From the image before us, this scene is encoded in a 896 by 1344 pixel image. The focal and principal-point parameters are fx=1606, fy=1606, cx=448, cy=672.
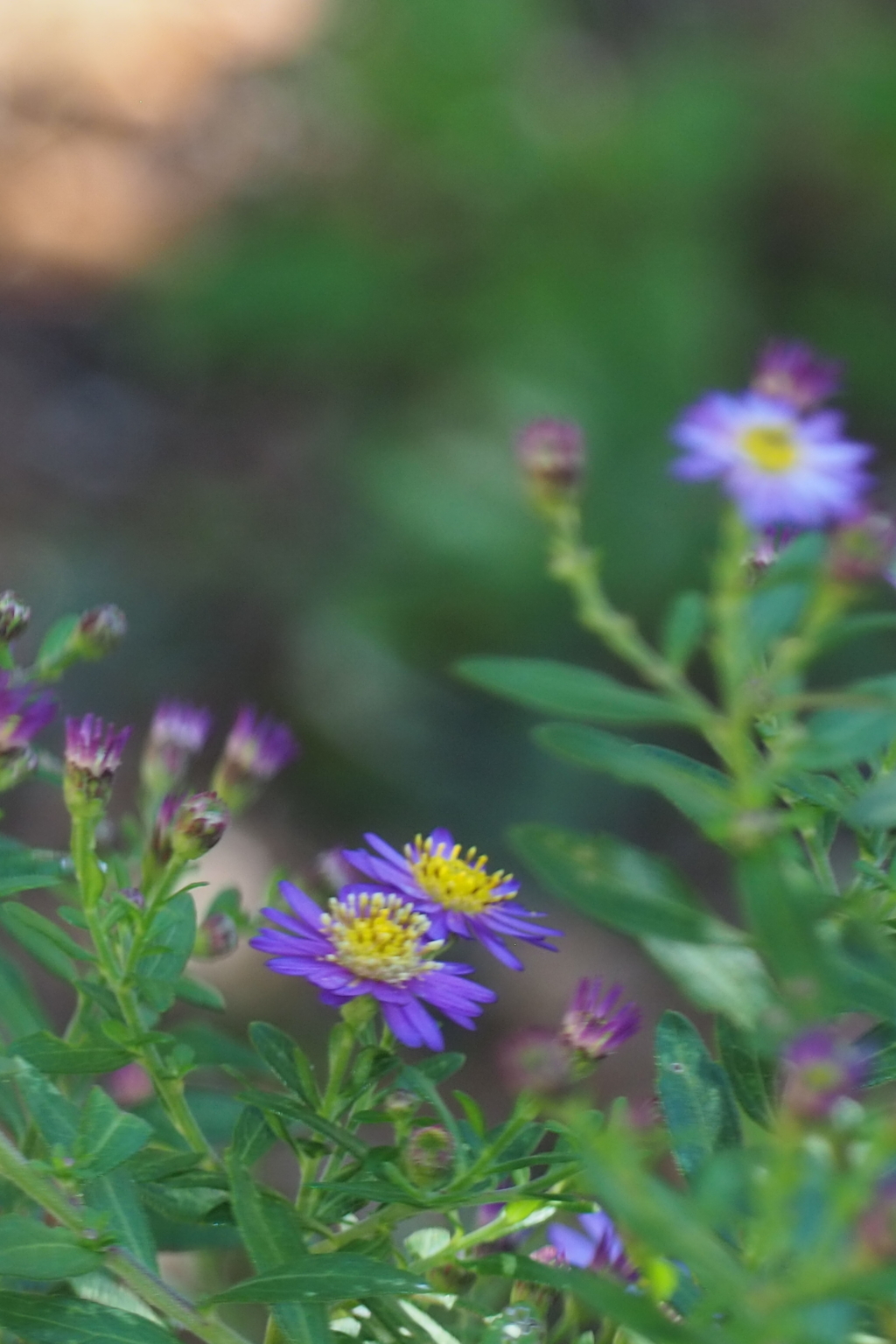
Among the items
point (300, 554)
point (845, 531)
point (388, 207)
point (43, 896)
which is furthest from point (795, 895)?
point (388, 207)

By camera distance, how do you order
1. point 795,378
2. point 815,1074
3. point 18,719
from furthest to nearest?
point 18,719 → point 795,378 → point 815,1074

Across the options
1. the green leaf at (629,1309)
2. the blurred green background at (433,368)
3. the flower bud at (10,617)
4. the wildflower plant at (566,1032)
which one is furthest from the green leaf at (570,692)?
the blurred green background at (433,368)

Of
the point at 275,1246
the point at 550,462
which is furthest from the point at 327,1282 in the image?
the point at 550,462

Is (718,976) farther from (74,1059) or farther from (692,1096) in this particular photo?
(74,1059)

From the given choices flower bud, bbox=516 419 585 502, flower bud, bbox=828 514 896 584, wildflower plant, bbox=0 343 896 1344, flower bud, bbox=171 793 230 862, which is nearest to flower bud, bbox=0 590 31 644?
wildflower plant, bbox=0 343 896 1344

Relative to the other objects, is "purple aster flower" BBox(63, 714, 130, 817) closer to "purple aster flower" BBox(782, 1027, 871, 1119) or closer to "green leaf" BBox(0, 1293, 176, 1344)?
"green leaf" BBox(0, 1293, 176, 1344)

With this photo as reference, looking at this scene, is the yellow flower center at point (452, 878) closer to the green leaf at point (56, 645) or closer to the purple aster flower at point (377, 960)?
the purple aster flower at point (377, 960)
